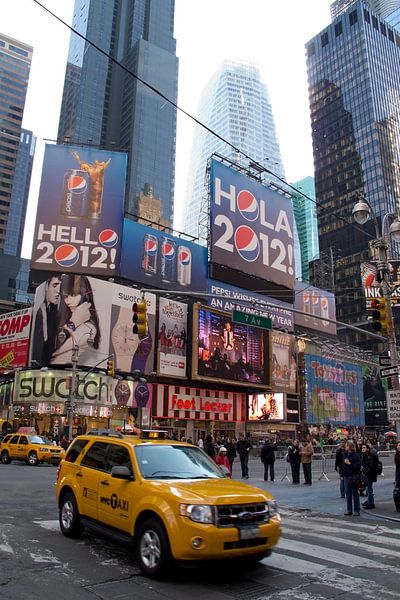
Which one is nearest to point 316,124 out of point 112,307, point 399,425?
point 112,307

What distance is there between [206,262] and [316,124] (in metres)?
121

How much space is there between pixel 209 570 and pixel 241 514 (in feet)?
3.45

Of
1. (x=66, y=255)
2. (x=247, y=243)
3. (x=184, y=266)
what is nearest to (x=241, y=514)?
(x=66, y=255)

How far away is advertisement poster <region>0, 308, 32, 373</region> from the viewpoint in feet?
153

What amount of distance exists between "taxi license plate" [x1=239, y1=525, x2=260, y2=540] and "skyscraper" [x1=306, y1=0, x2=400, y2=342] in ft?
421

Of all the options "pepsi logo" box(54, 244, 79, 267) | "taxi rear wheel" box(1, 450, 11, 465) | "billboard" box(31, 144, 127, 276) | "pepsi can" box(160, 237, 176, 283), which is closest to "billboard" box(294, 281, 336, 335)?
"pepsi can" box(160, 237, 176, 283)

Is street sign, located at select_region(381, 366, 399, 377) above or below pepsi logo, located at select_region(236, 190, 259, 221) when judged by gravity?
below

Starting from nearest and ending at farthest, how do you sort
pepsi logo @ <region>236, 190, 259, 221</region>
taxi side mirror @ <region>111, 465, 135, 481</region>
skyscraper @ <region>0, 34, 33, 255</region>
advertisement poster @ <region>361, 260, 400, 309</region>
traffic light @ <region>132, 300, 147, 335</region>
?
taxi side mirror @ <region>111, 465, 135, 481</region>, traffic light @ <region>132, 300, 147, 335</region>, advertisement poster @ <region>361, 260, 400, 309</region>, pepsi logo @ <region>236, 190, 259, 221</region>, skyscraper @ <region>0, 34, 33, 255</region>

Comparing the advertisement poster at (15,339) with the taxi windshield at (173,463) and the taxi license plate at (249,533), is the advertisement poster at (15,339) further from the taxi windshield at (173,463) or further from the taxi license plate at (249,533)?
the taxi license plate at (249,533)

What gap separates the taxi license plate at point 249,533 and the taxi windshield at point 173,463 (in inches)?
47.5

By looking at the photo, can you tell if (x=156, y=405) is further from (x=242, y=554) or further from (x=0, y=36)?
(x=0, y=36)

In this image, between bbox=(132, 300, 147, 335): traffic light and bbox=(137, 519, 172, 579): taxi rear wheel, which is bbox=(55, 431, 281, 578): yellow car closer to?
bbox=(137, 519, 172, 579): taxi rear wheel

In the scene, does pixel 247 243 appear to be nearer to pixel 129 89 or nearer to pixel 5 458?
pixel 5 458

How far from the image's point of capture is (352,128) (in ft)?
482
